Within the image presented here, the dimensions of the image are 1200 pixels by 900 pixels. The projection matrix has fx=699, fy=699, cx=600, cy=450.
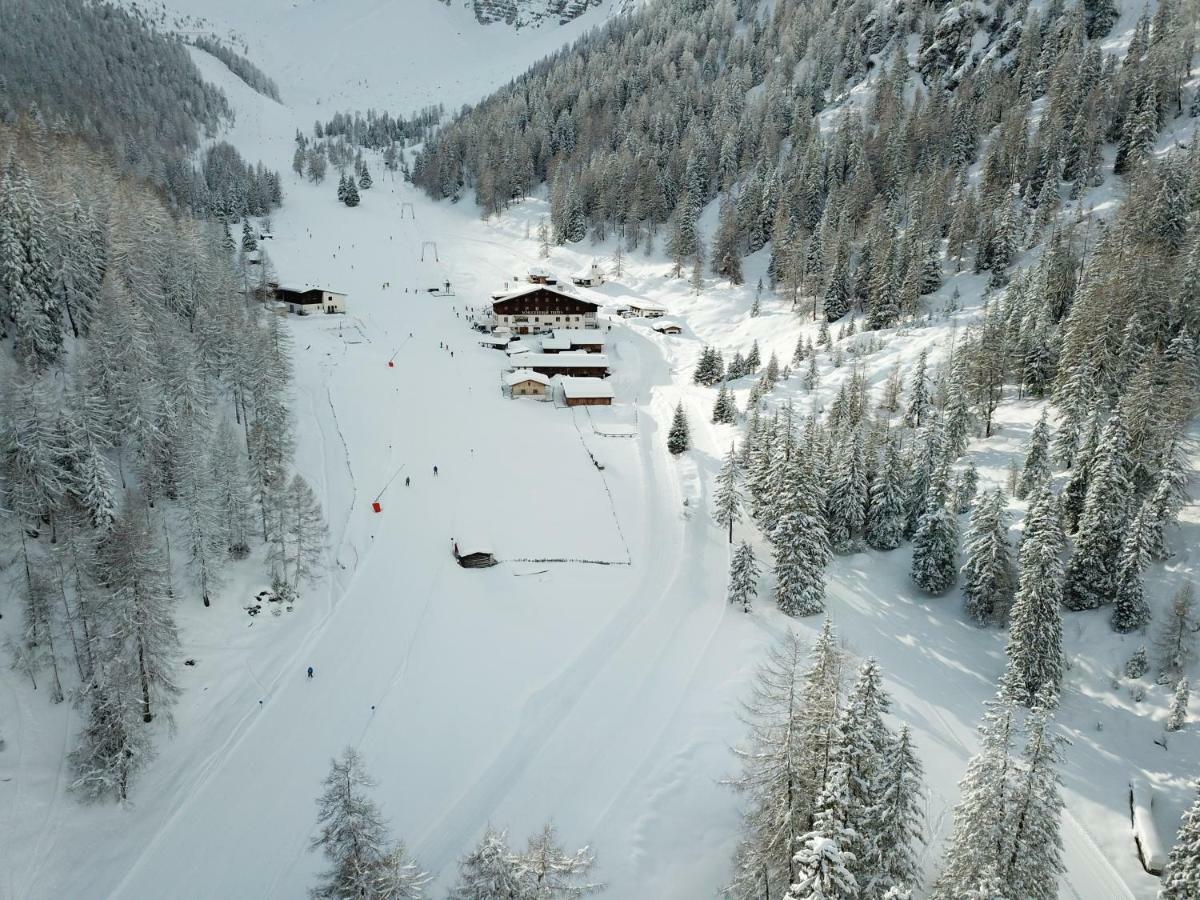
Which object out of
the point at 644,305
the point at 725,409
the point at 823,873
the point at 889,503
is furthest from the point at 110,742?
the point at 644,305

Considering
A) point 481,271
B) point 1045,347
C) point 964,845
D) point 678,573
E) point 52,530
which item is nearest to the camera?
point 964,845

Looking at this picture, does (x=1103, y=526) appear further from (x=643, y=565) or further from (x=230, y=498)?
(x=230, y=498)

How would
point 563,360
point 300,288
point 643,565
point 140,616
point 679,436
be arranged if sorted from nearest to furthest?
1. point 140,616
2. point 643,565
3. point 679,436
4. point 563,360
5. point 300,288

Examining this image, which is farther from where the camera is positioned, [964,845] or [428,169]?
[428,169]

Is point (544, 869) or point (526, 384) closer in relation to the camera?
point (544, 869)

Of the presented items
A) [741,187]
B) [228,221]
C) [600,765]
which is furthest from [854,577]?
[228,221]

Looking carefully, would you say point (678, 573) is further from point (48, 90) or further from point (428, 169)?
point (48, 90)

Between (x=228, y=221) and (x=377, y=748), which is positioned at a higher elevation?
(x=228, y=221)
